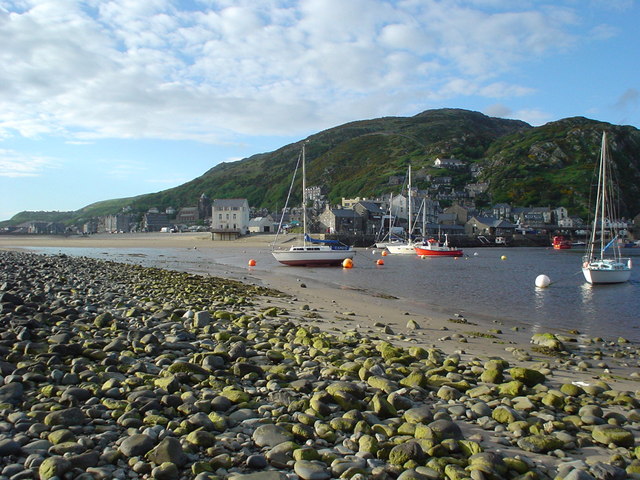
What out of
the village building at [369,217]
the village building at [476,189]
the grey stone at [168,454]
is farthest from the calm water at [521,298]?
the village building at [476,189]

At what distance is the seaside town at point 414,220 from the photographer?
4568 inches

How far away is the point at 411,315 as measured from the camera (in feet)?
54.9

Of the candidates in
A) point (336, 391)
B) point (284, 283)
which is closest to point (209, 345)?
point (336, 391)

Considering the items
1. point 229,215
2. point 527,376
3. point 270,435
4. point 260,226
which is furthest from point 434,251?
point 260,226

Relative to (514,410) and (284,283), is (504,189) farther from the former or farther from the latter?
(514,410)

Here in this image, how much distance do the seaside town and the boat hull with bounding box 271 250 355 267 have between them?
162 ft

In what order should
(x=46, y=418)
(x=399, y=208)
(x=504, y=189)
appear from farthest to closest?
1. (x=504, y=189)
2. (x=399, y=208)
3. (x=46, y=418)

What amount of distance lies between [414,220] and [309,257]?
9042 cm

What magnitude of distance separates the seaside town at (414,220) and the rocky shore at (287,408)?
8160 cm

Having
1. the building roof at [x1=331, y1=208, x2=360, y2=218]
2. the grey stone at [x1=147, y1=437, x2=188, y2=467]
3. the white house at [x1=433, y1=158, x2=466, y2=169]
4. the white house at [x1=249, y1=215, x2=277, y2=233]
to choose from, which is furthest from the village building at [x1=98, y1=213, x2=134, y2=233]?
the grey stone at [x1=147, y1=437, x2=188, y2=467]

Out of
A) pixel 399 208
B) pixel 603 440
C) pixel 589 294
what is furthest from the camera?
pixel 399 208

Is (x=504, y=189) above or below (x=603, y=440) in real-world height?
above

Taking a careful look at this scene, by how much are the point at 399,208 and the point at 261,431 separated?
455ft

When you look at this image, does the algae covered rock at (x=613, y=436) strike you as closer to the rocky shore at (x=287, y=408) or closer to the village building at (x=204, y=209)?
the rocky shore at (x=287, y=408)
